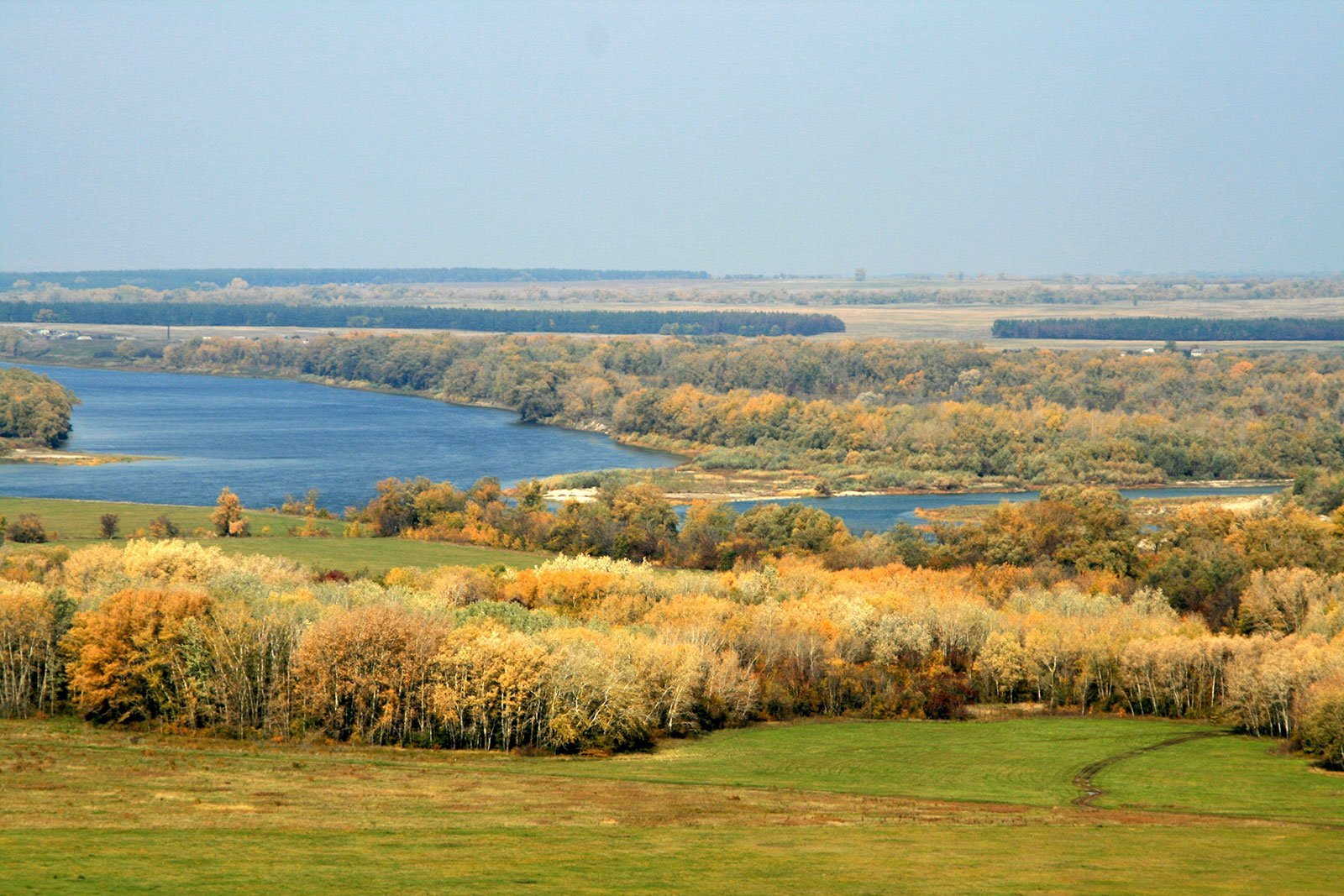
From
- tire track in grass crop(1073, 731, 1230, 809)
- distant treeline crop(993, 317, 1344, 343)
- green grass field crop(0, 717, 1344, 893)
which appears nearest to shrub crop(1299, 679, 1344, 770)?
green grass field crop(0, 717, 1344, 893)

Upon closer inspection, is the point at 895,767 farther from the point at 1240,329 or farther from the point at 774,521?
the point at 1240,329

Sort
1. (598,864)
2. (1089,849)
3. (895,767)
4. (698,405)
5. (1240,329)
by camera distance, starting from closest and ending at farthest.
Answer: (598,864) → (1089,849) → (895,767) → (698,405) → (1240,329)

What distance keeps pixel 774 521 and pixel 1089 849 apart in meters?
38.9

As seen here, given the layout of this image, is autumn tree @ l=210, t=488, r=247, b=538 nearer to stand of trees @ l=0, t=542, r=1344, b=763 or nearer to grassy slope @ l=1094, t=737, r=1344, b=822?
stand of trees @ l=0, t=542, r=1344, b=763

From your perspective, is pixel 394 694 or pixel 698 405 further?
pixel 698 405

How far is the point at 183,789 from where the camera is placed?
24.3 m

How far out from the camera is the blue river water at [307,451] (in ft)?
253

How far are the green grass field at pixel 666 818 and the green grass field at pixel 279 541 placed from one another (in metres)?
21.6

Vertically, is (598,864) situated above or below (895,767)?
above

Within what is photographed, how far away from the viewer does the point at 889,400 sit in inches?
4820

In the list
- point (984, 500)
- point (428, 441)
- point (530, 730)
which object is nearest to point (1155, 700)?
point (530, 730)

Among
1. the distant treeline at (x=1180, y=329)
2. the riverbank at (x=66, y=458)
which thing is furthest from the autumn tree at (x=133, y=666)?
the distant treeline at (x=1180, y=329)

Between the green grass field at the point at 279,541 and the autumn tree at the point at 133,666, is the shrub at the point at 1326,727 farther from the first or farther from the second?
the green grass field at the point at 279,541

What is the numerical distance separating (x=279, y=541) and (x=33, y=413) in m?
52.1
